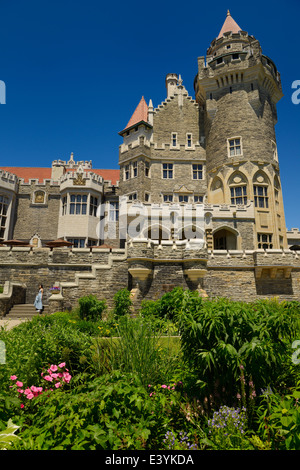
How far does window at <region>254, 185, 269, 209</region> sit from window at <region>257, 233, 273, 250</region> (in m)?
2.80

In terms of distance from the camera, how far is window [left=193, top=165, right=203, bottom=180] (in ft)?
102

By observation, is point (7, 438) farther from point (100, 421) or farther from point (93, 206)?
point (93, 206)

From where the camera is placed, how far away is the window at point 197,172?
3105 cm

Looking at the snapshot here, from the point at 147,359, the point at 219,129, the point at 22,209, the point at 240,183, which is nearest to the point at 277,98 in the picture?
the point at 219,129

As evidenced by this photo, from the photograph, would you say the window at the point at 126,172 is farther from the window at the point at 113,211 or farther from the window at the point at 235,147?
the window at the point at 235,147

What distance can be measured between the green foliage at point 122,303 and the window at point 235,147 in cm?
1870

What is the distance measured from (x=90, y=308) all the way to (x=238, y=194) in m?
18.7

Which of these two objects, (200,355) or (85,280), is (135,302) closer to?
(85,280)

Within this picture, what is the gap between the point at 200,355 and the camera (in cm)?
452

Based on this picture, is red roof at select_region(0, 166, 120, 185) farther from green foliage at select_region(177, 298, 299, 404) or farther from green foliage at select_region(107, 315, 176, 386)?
green foliage at select_region(177, 298, 299, 404)

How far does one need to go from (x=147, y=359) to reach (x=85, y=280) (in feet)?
41.6

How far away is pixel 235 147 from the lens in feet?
93.9

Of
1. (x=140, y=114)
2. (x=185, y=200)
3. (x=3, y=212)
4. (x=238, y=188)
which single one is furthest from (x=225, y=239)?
(x=3, y=212)

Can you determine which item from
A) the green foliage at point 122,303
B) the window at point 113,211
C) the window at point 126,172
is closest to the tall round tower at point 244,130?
the window at point 126,172
